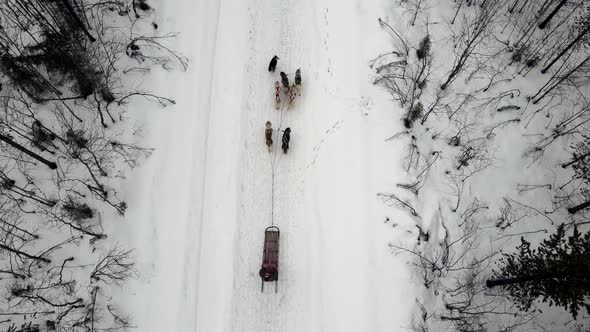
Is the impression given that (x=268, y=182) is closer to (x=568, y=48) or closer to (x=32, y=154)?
(x=32, y=154)

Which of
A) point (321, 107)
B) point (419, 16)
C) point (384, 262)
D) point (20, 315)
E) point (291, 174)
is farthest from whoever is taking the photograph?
point (419, 16)

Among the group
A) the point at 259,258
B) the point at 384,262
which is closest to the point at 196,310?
the point at 259,258

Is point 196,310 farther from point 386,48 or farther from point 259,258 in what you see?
point 386,48

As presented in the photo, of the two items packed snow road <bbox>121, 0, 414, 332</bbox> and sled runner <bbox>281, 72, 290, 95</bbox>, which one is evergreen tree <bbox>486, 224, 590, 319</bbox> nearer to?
packed snow road <bbox>121, 0, 414, 332</bbox>

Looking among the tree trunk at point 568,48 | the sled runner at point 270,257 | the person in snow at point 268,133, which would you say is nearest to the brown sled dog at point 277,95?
the person in snow at point 268,133

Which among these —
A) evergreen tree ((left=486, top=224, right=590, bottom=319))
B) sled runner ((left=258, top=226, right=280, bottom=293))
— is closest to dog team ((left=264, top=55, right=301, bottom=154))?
sled runner ((left=258, top=226, right=280, bottom=293))

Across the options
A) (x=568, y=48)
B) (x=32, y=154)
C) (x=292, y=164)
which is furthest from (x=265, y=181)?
(x=568, y=48)

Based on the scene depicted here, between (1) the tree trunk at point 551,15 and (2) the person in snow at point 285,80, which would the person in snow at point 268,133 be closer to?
(2) the person in snow at point 285,80
